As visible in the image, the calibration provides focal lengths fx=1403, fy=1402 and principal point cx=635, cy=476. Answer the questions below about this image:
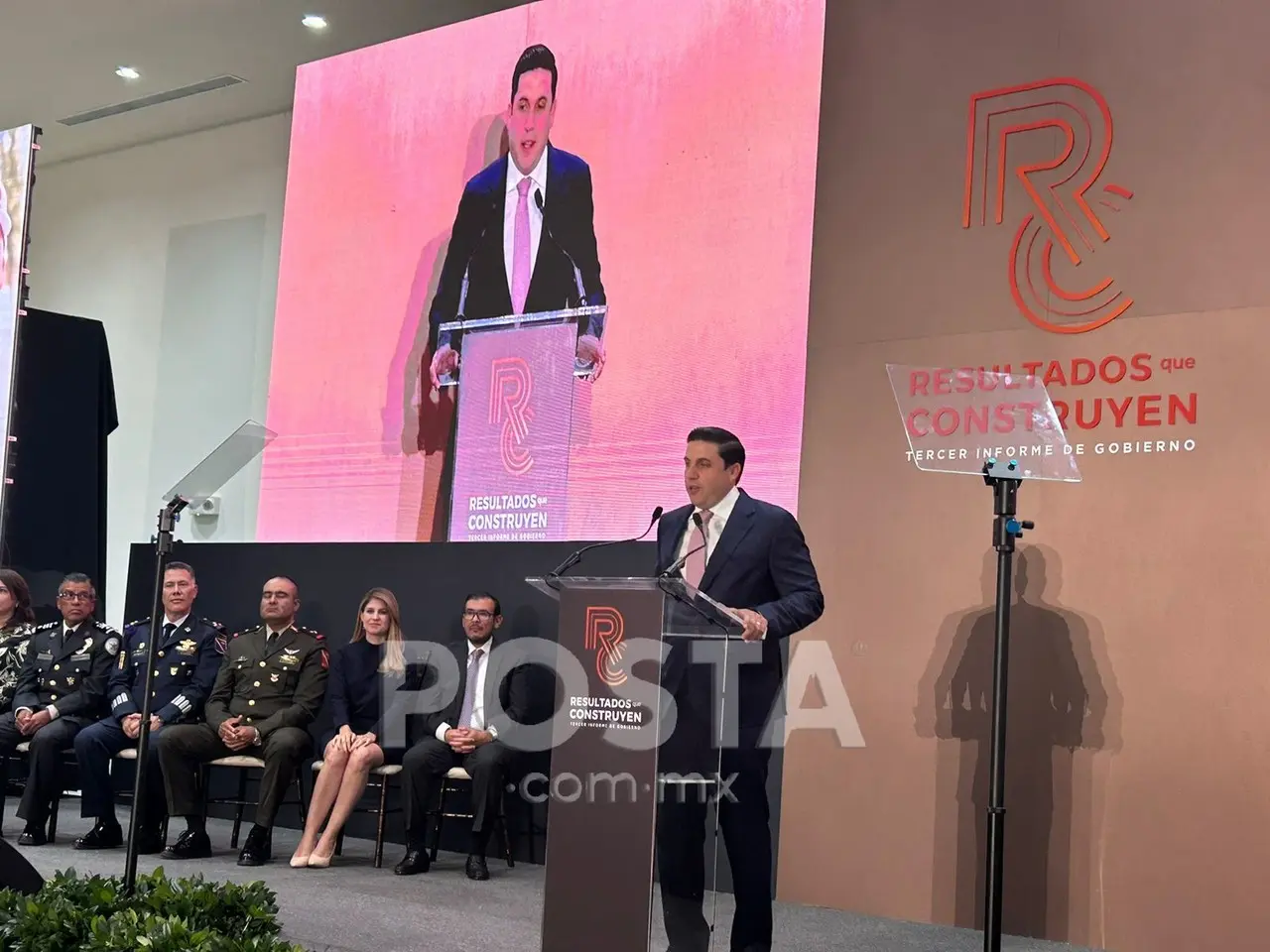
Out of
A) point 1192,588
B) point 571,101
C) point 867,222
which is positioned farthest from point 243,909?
point 571,101

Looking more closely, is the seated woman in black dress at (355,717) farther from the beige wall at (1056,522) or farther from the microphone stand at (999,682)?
the microphone stand at (999,682)

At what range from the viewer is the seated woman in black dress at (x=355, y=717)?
5.73 metres

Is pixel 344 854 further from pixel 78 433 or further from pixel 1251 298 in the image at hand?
pixel 1251 298

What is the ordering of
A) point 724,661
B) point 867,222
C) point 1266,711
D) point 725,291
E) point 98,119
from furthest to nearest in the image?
point 98,119 → point 725,291 → point 867,222 → point 1266,711 → point 724,661

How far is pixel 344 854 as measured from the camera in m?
6.08

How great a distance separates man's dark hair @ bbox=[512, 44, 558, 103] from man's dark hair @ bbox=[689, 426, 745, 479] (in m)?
3.45

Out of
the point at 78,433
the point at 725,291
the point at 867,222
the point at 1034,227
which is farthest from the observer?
the point at 78,433

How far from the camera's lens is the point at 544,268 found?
654 cm

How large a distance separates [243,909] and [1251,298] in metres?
3.59

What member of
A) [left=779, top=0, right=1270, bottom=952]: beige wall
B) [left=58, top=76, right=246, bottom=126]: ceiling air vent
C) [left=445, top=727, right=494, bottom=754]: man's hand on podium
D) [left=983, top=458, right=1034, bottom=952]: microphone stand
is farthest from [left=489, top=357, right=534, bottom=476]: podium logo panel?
[left=58, top=76, right=246, bottom=126]: ceiling air vent

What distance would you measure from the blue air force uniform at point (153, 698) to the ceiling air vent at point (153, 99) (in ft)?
12.4

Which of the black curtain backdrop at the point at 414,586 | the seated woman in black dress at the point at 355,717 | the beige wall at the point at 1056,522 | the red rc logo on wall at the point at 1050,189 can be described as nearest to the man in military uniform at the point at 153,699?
Result: the black curtain backdrop at the point at 414,586

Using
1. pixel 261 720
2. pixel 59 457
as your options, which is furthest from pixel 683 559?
pixel 59 457

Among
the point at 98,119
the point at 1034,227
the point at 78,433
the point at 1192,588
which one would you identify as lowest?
the point at 1192,588
